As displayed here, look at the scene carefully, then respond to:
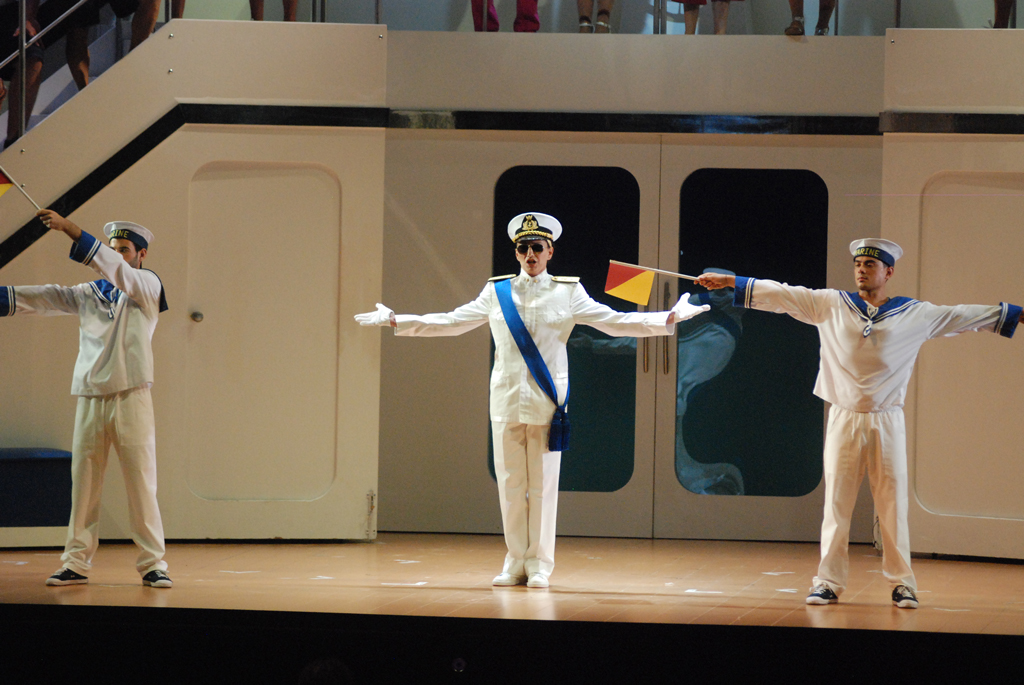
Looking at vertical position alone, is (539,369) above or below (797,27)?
below

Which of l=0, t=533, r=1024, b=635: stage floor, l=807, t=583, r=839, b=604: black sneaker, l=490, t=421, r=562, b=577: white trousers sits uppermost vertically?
l=490, t=421, r=562, b=577: white trousers

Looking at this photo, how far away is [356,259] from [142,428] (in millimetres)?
1685

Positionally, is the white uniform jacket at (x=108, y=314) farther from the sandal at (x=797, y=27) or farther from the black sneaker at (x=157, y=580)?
the sandal at (x=797, y=27)

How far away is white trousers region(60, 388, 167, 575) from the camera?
4.50m

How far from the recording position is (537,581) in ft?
15.0

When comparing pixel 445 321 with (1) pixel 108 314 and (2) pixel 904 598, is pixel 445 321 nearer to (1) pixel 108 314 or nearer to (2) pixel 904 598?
(1) pixel 108 314

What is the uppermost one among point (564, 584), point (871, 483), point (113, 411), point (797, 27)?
point (797, 27)

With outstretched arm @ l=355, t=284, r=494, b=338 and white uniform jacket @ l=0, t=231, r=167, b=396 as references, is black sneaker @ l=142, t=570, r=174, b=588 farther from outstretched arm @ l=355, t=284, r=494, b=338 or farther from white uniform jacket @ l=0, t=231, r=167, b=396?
outstretched arm @ l=355, t=284, r=494, b=338

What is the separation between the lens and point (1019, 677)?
3609mm

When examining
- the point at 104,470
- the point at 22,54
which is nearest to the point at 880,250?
the point at 104,470

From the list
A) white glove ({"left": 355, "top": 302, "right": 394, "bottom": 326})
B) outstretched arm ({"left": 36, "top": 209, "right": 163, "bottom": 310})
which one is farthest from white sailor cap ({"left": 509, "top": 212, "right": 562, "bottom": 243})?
outstretched arm ({"left": 36, "top": 209, "right": 163, "bottom": 310})

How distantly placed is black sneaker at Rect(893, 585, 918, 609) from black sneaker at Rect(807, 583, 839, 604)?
0.24 metres

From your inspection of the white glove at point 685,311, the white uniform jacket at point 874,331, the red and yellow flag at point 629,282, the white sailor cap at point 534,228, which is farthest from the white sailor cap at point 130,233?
the white uniform jacket at point 874,331

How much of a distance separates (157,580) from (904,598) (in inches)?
118
